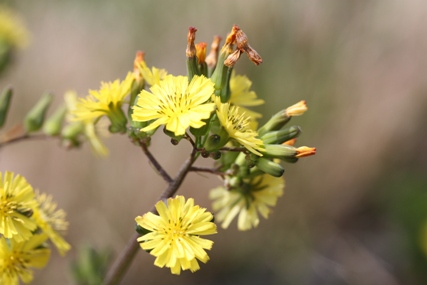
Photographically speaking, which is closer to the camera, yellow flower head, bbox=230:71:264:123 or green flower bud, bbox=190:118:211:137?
green flower bud, bbox=190:118:211:137

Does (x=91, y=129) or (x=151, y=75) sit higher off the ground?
(x=151, y=75)

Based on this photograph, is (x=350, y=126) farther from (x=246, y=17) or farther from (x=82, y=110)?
(x=82, y=110)

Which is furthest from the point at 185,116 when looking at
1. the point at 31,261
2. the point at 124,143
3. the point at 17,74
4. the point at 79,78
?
the point at 17,74

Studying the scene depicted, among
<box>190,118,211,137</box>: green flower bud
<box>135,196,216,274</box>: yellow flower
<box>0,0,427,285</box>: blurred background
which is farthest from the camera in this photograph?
<box>0,0,427,285</box>: blurred background

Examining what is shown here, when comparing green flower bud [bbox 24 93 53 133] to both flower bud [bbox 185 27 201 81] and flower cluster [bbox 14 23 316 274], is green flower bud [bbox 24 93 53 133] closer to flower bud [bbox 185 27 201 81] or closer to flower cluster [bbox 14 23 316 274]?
flower cluster [bbox 14 23 316 274]

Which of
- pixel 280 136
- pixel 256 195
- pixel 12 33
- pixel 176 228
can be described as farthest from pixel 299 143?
pixel 176 228

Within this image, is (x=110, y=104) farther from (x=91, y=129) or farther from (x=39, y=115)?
(x=39, y=115)

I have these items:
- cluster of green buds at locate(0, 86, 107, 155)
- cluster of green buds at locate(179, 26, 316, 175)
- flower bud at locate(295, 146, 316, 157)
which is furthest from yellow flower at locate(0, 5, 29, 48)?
flower bud at locate(295, 146, 316, 157)

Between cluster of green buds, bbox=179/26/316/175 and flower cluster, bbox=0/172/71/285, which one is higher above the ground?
cluster of green buds, bbox=179/26/316/175
